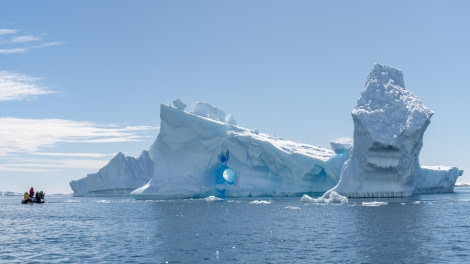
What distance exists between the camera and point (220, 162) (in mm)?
59125

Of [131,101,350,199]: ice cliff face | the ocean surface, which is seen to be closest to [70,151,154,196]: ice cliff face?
[131,101,350,199]: ice cliff face

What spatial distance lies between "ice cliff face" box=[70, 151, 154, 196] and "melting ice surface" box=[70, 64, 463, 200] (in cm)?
2191

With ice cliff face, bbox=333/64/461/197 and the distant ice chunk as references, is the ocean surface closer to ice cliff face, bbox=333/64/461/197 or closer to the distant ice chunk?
ice cliff face, bbox=333/64/461/197

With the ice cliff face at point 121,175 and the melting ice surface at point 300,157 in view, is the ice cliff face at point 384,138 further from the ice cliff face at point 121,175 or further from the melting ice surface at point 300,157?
the ice cliff face at point 121,175

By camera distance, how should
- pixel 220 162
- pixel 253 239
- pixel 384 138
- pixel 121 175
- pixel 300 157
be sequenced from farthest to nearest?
pixel 121 175 → pixel 220 162 → pixel 300 157 → pixel 384 138 → pixel 253 239

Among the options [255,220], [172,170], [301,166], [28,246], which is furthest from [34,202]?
[28,246]

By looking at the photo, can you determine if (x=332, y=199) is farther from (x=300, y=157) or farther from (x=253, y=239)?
(x=253, y=239)

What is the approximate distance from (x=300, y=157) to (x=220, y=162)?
348 inches

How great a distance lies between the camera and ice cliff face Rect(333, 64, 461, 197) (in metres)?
46.7

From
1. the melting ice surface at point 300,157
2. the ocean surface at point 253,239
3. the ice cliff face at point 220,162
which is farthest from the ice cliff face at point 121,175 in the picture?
the ocean surface at point 253,239

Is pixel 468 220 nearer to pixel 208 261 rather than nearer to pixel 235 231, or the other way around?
pixel 235 231

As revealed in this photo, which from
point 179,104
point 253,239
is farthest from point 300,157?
point 253,239

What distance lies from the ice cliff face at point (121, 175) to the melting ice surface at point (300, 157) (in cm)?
2191

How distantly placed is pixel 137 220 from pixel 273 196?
1113 inches
